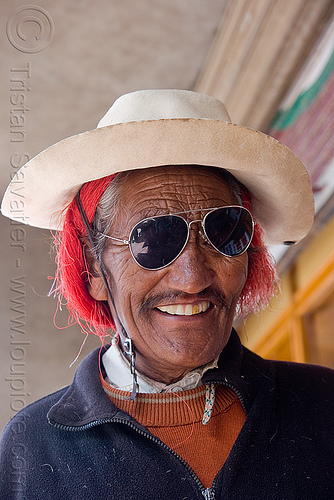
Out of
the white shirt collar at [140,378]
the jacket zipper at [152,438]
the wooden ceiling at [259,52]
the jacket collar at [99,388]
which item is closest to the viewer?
the jacket zipper at [152,438]

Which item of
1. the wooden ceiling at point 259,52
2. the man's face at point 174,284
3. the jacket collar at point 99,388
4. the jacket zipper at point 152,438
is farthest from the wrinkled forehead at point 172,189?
the wooden ceiling at point 259,52

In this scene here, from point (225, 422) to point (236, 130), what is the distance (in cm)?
79

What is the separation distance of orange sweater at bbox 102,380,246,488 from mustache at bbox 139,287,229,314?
25 centimetres

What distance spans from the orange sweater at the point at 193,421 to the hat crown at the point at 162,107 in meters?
0.77

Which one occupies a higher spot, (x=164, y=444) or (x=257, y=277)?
(x=257, y=277)

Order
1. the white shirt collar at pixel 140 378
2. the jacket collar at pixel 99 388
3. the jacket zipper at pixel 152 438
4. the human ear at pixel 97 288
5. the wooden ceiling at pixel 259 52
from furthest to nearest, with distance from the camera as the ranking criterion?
the wooden ceiling at pixel 259 52 < the human ear at pixel 97 288 < the white shirt collar at pixel 140 378 < the jacket collar at pixel 99 388 < the jacket zipper at pixel 152 438

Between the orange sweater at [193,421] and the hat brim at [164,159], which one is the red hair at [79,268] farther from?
the orange sweater at [193,421]

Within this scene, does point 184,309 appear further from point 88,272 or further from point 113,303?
point 88,272

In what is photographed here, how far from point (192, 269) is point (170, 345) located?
0.21m

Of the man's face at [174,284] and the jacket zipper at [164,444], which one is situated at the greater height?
the man's face at [174,284]

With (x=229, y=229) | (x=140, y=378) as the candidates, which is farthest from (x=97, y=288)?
(x=229, y=229)

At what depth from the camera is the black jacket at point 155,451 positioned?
1358 mm

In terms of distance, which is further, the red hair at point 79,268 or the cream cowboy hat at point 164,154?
the red hair at point 79,268

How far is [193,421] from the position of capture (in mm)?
1497
